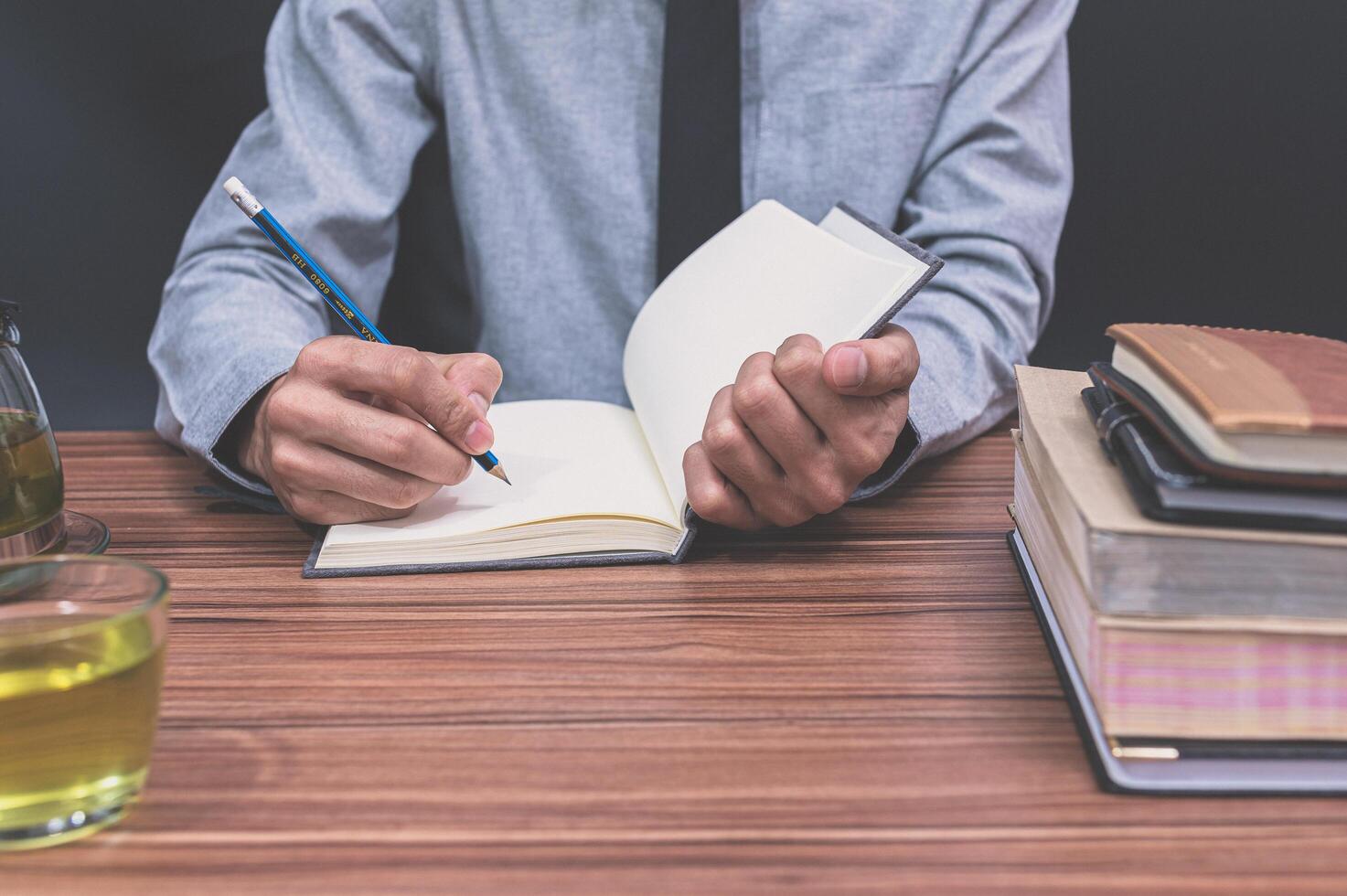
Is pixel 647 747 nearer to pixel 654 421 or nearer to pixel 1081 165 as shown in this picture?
pixel 654 421

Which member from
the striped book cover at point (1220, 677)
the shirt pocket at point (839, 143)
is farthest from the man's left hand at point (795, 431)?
the shirt pocket at point (839, 143)

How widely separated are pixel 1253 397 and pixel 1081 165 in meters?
1.33

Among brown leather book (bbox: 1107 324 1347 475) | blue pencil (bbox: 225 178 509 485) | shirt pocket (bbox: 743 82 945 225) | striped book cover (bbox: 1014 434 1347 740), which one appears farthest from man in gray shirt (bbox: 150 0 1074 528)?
striped book cover (bbox: 1014 434 1347 740)

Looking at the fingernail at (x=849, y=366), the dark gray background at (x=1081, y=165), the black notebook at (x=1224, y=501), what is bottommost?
the dark gray background at (x=1081, y=165)

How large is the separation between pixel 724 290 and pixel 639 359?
0.38 feet

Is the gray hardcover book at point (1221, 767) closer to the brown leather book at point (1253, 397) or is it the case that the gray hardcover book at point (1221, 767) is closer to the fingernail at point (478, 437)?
the brown leather book at point (1253, 397)

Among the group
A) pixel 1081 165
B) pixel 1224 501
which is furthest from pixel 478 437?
pixel 1081 165

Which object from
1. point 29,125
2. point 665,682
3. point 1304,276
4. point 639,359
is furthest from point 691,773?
point 1304,276

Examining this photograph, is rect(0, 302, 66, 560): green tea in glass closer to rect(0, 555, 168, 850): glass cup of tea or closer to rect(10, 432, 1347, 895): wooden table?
rect(10, 432, 1347, 895): wooden table

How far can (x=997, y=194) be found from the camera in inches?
44.3

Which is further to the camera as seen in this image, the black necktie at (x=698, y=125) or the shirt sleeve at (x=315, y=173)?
the black necktie at (x=698, y=125)

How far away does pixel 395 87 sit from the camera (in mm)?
1238

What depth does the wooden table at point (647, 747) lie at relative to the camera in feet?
1.35

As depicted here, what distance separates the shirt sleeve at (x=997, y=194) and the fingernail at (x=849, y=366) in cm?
32
